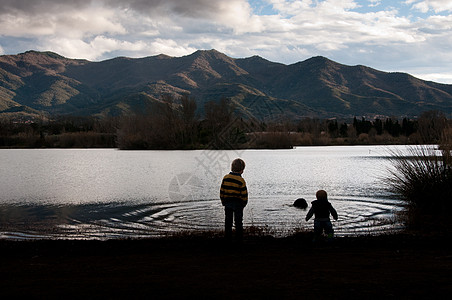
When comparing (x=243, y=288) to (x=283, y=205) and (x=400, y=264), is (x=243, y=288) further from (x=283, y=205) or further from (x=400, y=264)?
(x=283, y=205)

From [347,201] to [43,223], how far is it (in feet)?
47.1

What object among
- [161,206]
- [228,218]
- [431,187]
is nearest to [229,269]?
[228,218]

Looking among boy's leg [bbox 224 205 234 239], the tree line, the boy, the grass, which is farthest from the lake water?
the tree line

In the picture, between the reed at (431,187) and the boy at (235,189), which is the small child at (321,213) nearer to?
the boy at (235,189)

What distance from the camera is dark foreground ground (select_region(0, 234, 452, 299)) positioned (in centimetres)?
639

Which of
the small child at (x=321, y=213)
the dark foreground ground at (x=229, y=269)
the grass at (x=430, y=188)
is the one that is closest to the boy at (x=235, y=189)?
the dark foreground ground at (x=229, y=269)

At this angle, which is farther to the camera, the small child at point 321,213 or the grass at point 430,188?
the grass at point 430,188

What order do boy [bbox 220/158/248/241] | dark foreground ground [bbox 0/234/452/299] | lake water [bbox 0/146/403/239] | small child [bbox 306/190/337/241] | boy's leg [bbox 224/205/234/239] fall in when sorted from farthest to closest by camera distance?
1. lake water [bbox 0/146/403/239]
2. small child [bbox 306/190/337/241]
3. boy's leg [bbox 224/205/234/239]
4. boy [bbox 220/158/248/241]
5. dark foreground ground [bbox 0/234/452/299]

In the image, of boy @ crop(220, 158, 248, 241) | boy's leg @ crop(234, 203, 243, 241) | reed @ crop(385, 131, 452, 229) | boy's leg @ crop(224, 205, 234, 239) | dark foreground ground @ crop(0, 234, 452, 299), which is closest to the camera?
dark foreground ground @ crop(0, 234, 452, 299)

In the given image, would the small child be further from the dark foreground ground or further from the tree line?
the tree line

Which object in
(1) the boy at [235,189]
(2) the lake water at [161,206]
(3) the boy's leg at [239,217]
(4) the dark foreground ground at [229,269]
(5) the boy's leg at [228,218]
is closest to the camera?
(4) the dark foreground ground at [229,269]

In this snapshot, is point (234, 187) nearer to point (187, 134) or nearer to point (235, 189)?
point (235, 189)

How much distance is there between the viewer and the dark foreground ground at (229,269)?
21.0 feet

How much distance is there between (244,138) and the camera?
10275 cm
